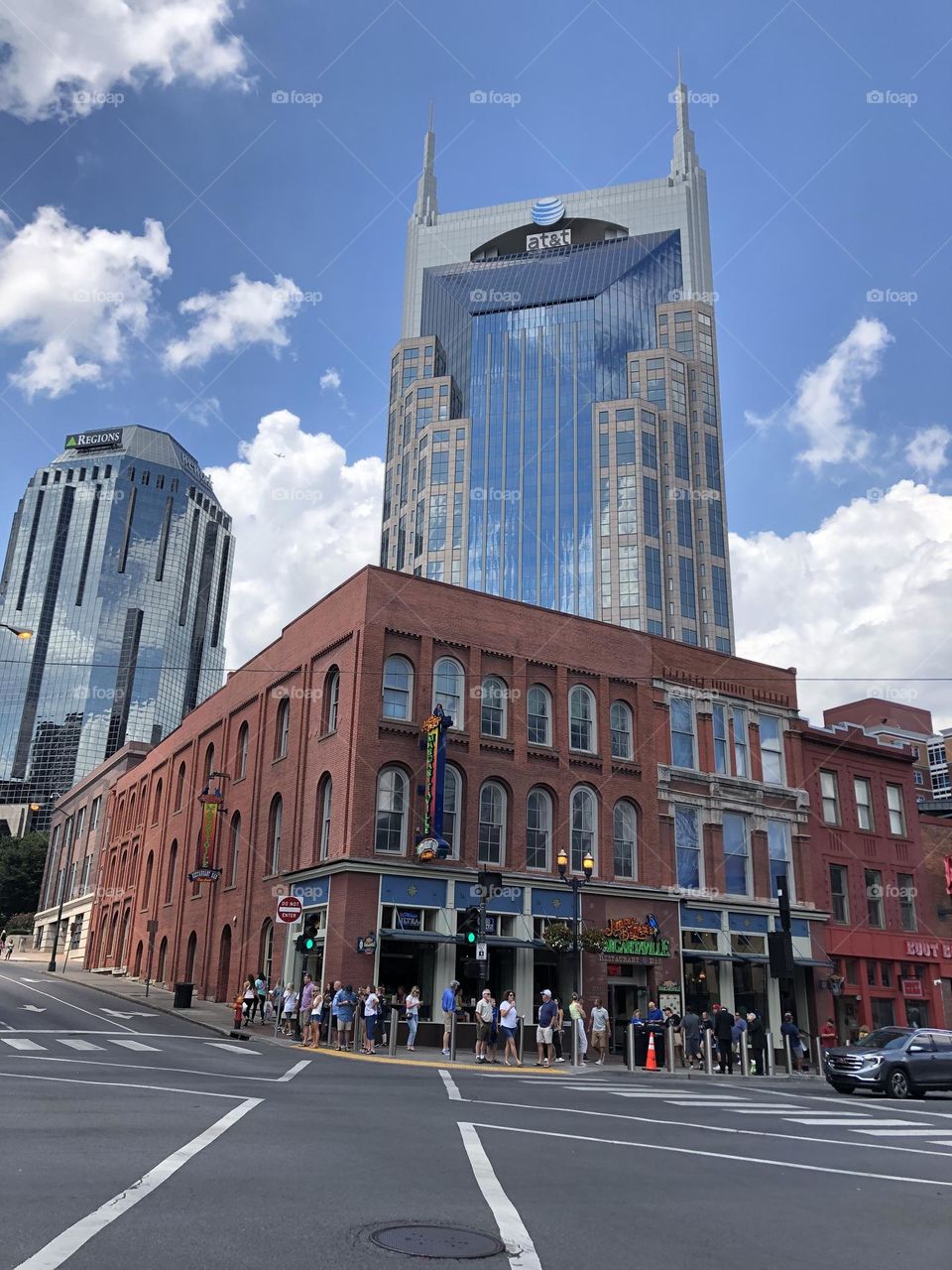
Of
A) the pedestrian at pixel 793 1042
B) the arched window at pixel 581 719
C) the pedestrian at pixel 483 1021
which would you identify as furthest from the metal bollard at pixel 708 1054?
the arched window at pixel 581 719

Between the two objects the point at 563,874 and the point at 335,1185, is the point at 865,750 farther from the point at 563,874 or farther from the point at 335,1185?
the point at 335,1185

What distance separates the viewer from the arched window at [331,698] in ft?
115

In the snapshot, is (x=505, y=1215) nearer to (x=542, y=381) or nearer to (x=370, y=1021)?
(x=370, y=1021)

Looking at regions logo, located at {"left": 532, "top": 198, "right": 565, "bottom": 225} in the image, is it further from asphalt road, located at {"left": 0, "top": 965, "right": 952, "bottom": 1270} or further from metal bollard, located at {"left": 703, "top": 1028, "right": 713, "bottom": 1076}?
asphalt road, located at {"left": 0, "top": 965, "right": 952, "bottom": 1270}

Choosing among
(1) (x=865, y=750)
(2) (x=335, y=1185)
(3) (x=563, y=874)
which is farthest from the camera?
(1) (x=865, y=750)

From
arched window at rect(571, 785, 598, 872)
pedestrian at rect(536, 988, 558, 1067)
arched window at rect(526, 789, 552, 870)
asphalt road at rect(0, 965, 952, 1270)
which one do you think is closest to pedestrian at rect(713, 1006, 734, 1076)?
pedestrian at rect(536, 988, 558, 1067)

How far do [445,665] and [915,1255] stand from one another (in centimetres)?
2840

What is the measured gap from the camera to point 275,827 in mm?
38344

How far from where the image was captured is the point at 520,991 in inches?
1304

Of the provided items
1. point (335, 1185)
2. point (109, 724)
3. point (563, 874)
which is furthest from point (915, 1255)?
point (109, 724)

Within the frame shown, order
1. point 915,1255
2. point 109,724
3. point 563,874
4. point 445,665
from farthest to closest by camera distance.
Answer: point 109,724
point 445,665
point 563,874
point 915,1255

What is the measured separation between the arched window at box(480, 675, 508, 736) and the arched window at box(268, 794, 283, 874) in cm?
806

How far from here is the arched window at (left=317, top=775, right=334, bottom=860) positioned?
33.5 meters

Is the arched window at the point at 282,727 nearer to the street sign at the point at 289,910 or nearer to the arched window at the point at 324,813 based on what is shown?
the arched window at the point at 324,813
